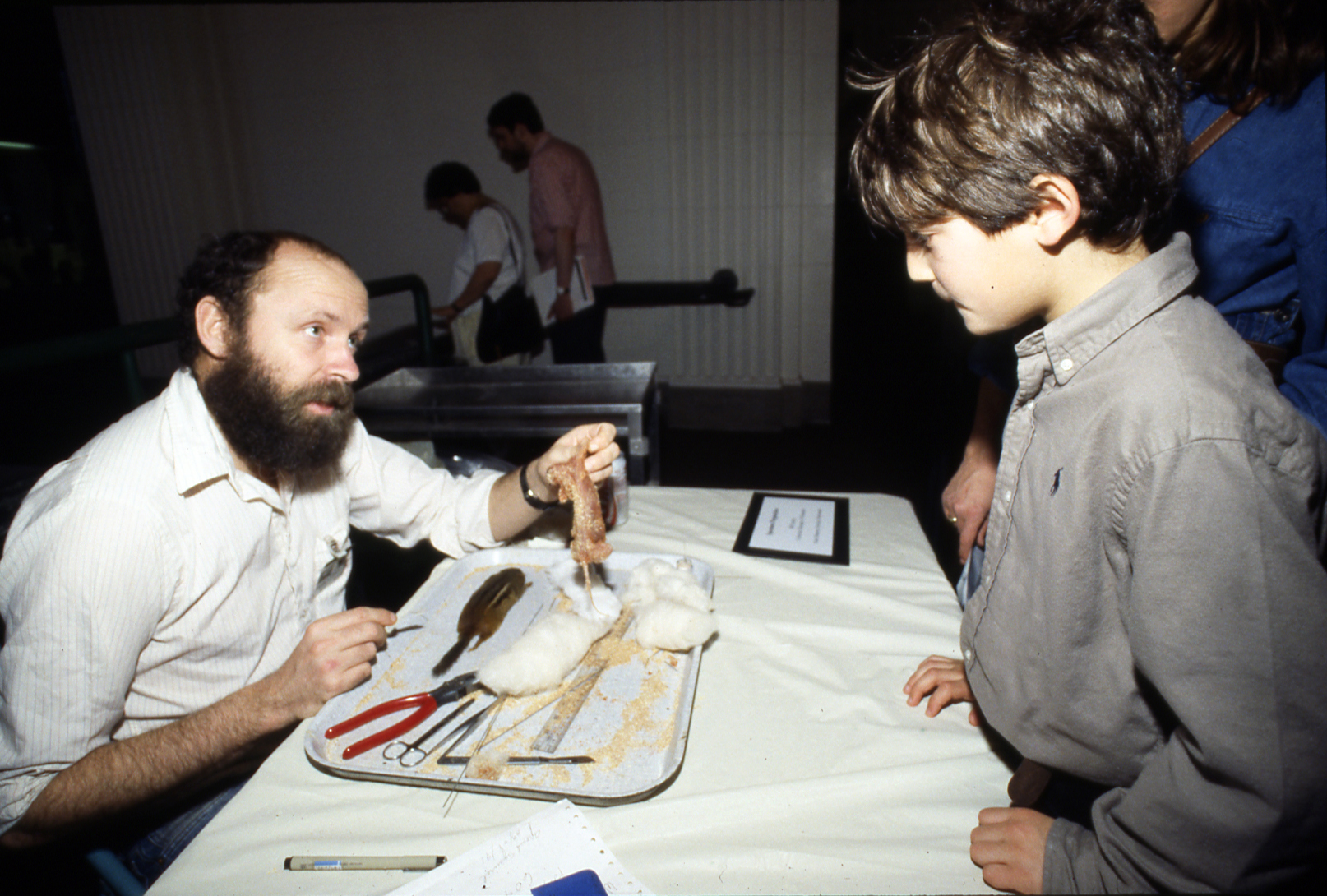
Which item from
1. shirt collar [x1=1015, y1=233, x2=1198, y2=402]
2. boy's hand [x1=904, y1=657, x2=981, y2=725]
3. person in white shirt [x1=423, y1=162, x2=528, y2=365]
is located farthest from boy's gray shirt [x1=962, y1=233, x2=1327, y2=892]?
person in white shirt [x1=423, y1=162, x2=528, y2=365]

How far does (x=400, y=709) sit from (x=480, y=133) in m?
5.77

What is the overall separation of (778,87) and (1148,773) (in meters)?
5.46

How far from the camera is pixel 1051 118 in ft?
3.07

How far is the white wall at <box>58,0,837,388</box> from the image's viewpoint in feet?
17.5

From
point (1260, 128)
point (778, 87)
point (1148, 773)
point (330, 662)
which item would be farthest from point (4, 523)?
point (778, 87)

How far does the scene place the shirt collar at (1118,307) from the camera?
916 mm

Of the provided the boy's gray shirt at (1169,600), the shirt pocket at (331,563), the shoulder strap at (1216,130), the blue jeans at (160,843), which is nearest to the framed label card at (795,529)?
the boy's gray shirt at (1169,600)

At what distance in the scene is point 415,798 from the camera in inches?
40.3

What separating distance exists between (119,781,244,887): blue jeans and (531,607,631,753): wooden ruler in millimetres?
725

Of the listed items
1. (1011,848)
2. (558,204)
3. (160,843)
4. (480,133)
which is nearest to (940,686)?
(1011,848)

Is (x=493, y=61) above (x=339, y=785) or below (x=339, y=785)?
above

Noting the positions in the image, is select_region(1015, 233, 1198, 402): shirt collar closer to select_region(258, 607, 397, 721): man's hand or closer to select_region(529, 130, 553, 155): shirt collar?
select_region(258, 607, 397, 721): man's hand

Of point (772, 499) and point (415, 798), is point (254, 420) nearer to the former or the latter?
point (415, 798)

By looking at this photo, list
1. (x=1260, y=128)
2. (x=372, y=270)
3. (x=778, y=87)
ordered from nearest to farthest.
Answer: (x=1260, y=128)
(x=778, y=87)
(x=372, y=270)
